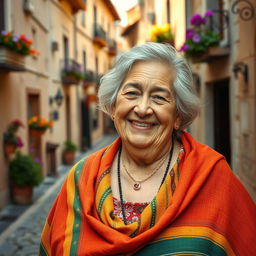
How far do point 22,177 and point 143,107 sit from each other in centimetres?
659

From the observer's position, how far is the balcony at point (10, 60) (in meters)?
7.08

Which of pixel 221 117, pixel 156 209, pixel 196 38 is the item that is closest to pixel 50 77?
pixel 221 117

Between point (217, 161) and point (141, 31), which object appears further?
point (141, 31)

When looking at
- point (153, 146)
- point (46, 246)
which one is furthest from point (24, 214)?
point (153, 146)

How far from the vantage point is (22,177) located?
8203 mm

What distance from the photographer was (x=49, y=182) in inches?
428

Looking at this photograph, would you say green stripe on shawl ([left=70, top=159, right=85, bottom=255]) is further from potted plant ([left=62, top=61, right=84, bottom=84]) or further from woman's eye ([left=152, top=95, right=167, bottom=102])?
potted plant ([left=62, top=61, right=84, bottom=84])

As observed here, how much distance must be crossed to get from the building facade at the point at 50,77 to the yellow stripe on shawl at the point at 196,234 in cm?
141

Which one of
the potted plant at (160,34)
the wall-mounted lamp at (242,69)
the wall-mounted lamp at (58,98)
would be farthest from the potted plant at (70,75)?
the wall-mounted lamp at (242,69)

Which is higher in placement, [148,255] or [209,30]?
[209,30]

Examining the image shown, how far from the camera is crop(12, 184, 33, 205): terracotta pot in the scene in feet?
27.3

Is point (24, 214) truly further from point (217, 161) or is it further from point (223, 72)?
point (217, 161)

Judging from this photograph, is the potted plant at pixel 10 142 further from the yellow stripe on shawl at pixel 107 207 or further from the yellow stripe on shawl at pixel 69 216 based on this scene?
the yellow stripe on shawl at pixel 107 207

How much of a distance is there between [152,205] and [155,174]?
249 millimetres
